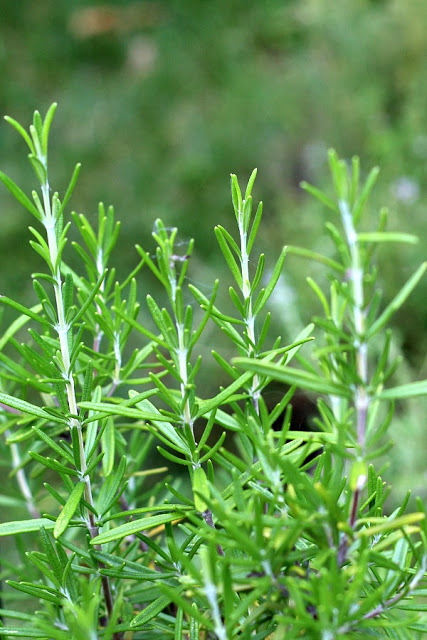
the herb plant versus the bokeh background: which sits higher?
the bokeh background

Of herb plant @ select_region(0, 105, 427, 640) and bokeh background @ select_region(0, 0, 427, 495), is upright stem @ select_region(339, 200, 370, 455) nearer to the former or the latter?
herb plant @ select_region(0, 105, 427, 640)

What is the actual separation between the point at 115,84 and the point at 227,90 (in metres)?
0.40

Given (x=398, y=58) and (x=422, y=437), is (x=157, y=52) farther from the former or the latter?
(x=422, y=437)

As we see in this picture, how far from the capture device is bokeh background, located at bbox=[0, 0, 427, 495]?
1.69 m

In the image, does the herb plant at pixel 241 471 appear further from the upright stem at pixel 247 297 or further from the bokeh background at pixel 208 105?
the bokeh background at pixel 208 105

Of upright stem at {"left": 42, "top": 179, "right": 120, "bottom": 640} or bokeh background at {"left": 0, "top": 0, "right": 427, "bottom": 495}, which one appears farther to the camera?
bokeh background at {"left": 0, "top": 0, "right": 427, "bottom": 495}

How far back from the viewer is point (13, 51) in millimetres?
2240

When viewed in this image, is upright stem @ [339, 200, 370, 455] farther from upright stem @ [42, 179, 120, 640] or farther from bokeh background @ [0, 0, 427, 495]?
bokeh background @ [0, 0, 427, 495]

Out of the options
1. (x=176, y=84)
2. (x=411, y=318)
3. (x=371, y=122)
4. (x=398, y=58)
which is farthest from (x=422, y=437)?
(x=176, y=84)

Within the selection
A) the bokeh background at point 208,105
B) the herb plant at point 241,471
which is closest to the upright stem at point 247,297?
the herb plant at point 241,471

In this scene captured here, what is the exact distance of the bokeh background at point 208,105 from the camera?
1692 mm

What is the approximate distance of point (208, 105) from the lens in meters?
2.25

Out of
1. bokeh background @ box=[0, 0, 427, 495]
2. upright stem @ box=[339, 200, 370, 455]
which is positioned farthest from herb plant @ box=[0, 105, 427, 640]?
bokeh background @ box=[0, 0, 427, 495]

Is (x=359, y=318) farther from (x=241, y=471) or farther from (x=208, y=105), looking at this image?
(x=208, y=105)
